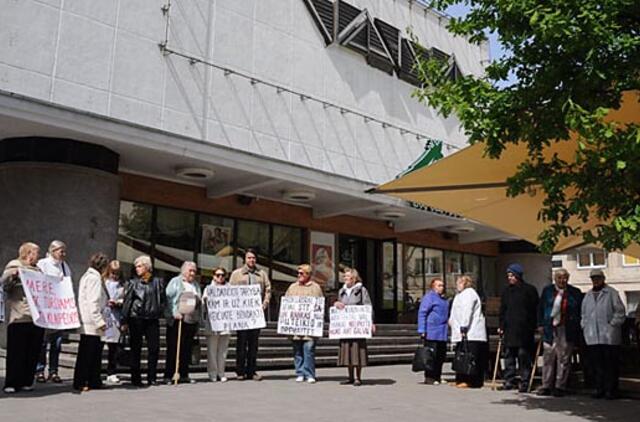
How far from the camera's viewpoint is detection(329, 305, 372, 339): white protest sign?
34.2ft

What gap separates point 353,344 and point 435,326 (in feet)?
4.91

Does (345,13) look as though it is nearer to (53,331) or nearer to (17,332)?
(53,331)

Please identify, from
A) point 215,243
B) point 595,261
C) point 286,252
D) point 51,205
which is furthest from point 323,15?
point 595,261

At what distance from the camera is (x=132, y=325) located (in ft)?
31.2

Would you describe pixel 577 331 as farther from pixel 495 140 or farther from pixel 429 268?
pixel 429 268

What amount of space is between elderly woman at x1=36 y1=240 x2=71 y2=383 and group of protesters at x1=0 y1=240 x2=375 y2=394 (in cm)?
1

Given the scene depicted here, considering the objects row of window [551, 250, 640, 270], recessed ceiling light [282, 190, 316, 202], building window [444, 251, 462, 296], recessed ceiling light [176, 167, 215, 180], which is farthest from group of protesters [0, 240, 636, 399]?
row of window [551, 250, 640, 270]

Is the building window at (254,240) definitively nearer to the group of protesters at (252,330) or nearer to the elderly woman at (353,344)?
the group of protesters at (252,330)

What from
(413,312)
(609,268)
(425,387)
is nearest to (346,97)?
(413,312)

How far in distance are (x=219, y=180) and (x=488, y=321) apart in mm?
7648

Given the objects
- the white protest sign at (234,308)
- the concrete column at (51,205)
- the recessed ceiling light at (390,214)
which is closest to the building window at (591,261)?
the recessed ceiling light at (390,214)

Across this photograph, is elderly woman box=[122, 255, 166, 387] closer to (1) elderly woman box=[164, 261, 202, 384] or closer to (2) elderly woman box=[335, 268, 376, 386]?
(1) elderly woman box=[164, 261, 202, 384]

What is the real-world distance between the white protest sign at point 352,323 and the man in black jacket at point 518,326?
7.08 feet

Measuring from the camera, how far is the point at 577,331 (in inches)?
388
